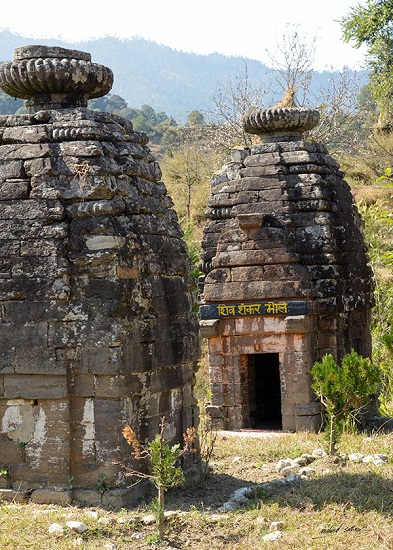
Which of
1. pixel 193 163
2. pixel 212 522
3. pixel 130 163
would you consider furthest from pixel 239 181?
pixel 193 163

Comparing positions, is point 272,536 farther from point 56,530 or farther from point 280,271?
point 280,271

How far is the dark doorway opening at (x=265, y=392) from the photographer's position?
14516mm

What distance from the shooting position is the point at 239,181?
13.9 m

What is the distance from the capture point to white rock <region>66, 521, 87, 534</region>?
689 cm

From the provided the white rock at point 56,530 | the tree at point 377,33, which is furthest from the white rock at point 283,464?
the tree at point 377,33

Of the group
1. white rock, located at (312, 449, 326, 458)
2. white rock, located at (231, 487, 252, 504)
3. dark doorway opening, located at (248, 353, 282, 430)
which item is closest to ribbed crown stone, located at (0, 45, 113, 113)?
white rock, located at (231, 487, 252, 504)

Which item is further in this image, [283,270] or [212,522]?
[283,270]

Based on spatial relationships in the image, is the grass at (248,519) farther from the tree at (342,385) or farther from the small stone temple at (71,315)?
the tree at (342,385)

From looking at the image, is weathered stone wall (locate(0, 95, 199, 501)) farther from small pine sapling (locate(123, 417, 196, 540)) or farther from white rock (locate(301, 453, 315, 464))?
white rock (locate(301, 453, 315, 464))

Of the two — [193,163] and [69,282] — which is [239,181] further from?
[193,163]

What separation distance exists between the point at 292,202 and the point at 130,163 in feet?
18.4

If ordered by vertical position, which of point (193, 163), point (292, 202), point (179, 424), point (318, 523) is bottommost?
point (318, 523)

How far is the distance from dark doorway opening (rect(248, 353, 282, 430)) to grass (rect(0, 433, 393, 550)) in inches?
202

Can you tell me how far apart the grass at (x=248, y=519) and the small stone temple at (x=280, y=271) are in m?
3.89
